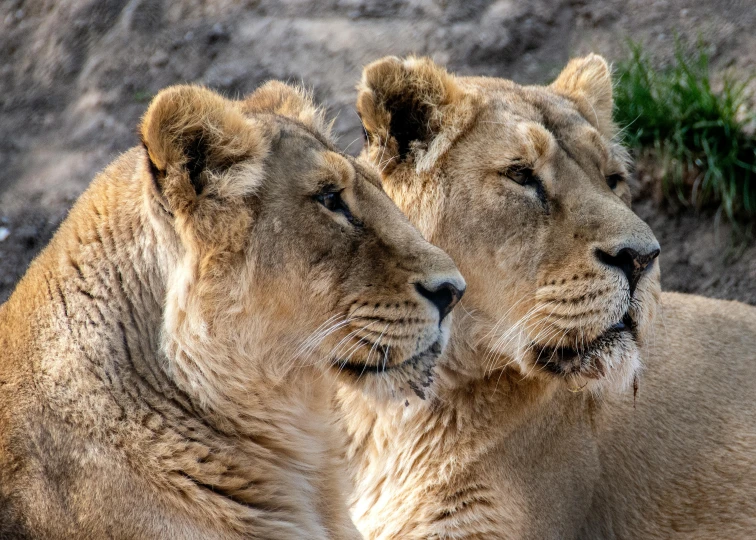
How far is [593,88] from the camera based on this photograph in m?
3.70

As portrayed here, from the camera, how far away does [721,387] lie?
3.85m

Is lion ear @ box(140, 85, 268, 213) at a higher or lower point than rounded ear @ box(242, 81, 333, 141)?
higher

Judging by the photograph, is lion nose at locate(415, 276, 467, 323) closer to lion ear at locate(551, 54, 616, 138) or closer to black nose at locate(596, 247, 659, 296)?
black nose at locate(596, 247, 659, 296)

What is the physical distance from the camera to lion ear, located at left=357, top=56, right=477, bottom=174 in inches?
128

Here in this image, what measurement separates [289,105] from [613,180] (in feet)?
3.95

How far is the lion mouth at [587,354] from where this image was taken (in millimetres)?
3016

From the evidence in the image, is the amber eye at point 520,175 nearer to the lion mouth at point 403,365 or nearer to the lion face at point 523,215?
the lion face at point 523,215

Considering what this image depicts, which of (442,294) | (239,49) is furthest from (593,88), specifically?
(239,49)

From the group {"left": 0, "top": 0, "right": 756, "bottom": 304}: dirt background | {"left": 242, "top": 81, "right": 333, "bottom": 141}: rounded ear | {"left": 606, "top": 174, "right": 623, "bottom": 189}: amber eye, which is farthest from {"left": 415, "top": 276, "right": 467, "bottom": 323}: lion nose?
{"left": 0, "top": 0, "right": 756, "bottom": 304}: dirt background

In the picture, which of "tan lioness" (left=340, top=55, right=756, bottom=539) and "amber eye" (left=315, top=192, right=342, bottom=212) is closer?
"amber eye" (left=315, top=192, right=342, bottom=212)

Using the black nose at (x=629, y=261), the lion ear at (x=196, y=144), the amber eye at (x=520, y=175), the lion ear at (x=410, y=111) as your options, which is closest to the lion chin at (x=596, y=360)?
the black nose at (x=629, y=261)

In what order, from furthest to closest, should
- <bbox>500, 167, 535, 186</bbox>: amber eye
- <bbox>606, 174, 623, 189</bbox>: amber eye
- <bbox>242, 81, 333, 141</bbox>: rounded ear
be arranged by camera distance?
<bbox>606, 174, 623, 189</bbox>: amber eye < <bbox>500, 167, 535, 186</bbox>: amber eye < <bbox>242, 81, 333, 141</bbox>: rounded ear

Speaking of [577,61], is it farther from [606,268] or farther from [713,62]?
[713,62]

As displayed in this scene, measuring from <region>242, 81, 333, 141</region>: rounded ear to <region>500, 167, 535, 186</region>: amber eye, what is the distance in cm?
59
